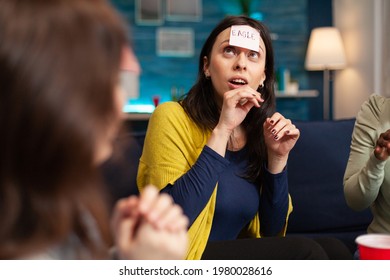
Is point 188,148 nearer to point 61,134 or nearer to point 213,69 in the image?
point 213,69

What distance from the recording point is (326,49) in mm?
4484

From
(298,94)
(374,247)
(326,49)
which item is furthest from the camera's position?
(298,94)

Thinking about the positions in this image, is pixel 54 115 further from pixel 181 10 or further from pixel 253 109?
pixel 181 10

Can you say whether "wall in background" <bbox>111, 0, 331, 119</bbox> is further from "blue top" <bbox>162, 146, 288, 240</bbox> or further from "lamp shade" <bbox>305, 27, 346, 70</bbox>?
"blue top" <bbox>162, 146, 288, 240</bbox>

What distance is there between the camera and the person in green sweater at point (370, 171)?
54.8 inches

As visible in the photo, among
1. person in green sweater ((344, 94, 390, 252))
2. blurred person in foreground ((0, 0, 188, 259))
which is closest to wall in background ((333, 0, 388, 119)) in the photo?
person in green sweater ((344, 94, 390, 252))

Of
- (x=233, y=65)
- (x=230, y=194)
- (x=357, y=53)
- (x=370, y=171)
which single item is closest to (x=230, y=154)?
(x=230, y=194)

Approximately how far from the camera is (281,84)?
4812 mm

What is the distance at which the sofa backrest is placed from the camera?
1.98 metres

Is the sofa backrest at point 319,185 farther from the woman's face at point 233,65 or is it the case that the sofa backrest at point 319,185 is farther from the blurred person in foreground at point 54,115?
the blurred person in foreground at point 54,115

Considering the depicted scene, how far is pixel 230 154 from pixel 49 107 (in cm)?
101
